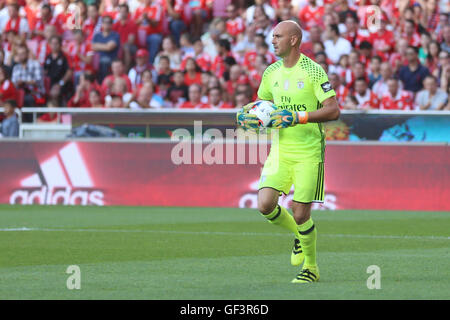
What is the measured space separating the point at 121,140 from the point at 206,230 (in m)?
4.90

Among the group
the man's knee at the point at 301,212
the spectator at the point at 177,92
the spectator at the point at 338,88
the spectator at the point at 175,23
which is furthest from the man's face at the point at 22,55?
the man's knee at the point at 301,212

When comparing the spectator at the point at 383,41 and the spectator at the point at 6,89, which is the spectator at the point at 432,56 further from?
the spectator at the point at 6,89

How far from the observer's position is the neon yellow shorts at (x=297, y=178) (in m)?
9.23

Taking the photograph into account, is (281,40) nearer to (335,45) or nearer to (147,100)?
(147,100)

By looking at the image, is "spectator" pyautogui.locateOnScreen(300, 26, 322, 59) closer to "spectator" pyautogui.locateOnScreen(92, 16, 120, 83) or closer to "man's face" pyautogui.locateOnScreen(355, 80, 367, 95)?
"man's face" pyautogui.locateOnScreen(355, 80, 367, 95)

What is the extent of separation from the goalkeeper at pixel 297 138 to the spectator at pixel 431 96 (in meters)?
9.49

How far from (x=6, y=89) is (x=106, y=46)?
239cm

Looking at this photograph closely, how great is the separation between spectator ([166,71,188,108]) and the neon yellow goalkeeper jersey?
10598 millimetres

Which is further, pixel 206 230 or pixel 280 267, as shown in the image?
pixel 206 230

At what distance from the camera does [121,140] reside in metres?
18.6

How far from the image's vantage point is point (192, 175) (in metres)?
18.3

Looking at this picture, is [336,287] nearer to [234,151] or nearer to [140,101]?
[234,151]

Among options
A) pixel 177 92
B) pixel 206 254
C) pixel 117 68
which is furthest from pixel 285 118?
pixel 117 68
